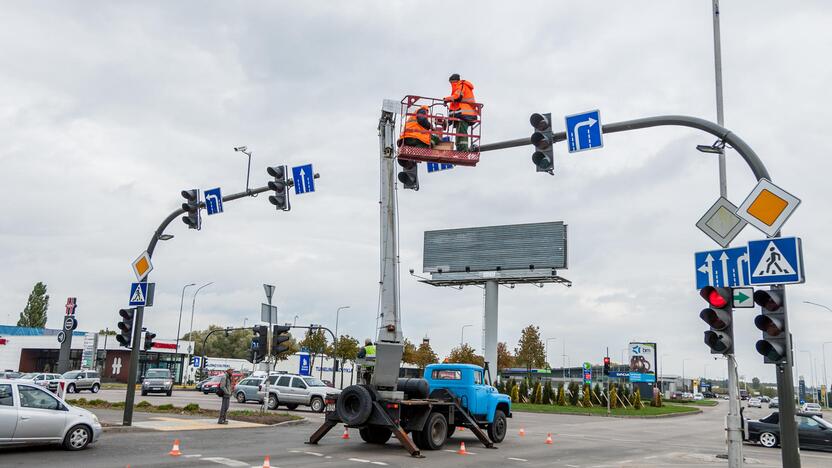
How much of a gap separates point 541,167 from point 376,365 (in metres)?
6.88

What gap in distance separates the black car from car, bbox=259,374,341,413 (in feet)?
58.4

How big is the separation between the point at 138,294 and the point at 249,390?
1771 centimetres

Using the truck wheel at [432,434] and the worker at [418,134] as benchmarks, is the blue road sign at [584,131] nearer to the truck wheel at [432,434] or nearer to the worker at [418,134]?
the worker at [418,134]

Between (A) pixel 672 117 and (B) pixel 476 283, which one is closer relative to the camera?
(A) pixel 672 117

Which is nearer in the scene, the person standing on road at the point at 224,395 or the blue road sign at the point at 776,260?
the blue road sign at the point at 776,260

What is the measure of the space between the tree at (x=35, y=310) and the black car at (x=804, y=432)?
97.7 metres

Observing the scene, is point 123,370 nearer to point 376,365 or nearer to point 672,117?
point 376,365

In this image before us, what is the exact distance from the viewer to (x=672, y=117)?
36.7 feet

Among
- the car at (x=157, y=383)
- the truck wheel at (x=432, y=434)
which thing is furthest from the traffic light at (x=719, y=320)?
the car at (x=157, y=383)

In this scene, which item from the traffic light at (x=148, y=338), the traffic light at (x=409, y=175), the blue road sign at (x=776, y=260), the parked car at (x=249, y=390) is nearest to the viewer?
the blue road sign at (x=776, y=260)

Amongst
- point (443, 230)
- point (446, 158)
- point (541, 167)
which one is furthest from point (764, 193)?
point (443, 230)

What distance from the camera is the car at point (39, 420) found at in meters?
13.1

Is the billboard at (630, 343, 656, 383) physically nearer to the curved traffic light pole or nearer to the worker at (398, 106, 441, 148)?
the worker at (398, 106, 441, 148)

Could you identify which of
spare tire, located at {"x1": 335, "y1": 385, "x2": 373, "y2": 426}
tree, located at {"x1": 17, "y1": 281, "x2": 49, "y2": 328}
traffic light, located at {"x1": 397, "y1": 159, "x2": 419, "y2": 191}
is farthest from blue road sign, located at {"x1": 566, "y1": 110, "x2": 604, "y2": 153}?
tree, located at {"x1": 17, "y1": 281, "x2": 49, "y2": 328}
